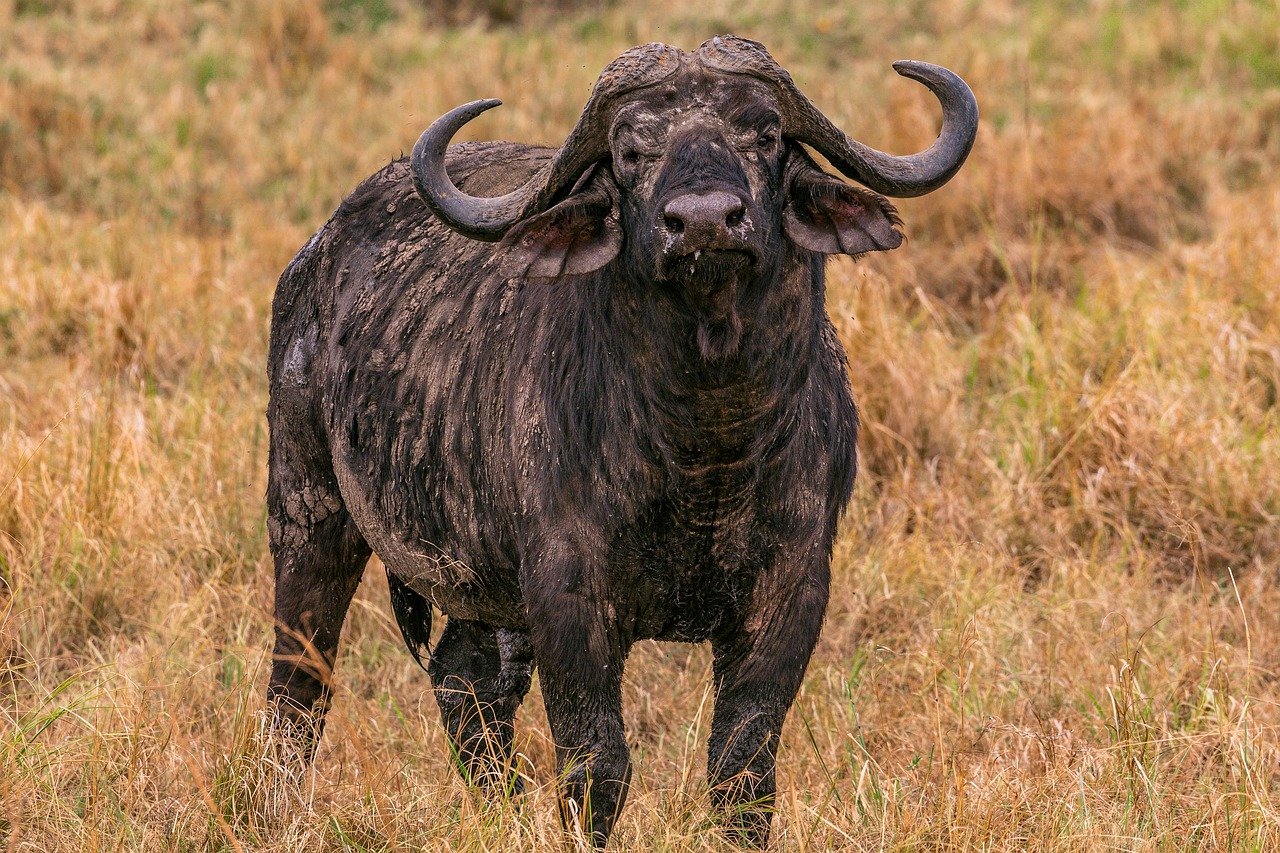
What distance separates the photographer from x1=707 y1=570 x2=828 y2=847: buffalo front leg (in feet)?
12.5

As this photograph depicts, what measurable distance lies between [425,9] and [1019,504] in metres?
8.97

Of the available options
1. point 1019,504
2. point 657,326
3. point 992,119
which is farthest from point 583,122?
point 992,119

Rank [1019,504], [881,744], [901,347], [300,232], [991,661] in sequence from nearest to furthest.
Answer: [881,744] < [991,661] < [1019,504] < [901,347] < [300,232]

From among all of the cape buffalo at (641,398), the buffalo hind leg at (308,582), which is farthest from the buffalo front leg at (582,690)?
the buffalo hind leg at (308,582)

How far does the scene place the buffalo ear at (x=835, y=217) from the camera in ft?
11.6

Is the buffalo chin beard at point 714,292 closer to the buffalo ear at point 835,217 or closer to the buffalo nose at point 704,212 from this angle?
the buffalo nose at point 704,212

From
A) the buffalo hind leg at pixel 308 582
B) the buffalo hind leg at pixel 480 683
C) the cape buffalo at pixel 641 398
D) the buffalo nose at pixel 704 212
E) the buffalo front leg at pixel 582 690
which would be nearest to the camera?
the buffalo nose at pixel 704 212

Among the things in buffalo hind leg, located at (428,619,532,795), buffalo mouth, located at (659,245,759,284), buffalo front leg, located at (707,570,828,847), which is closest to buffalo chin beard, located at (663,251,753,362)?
buffalo mouth, located at (659,245,759,284)

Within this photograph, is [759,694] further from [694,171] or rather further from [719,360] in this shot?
[694,171]

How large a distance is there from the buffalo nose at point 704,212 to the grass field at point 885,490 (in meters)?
1.26

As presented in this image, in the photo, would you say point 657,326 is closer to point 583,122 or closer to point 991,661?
point 583,122

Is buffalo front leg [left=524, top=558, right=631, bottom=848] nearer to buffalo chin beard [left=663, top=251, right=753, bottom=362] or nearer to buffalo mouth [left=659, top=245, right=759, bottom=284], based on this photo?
buffalo chin beard [left=663, top=251, right=753, bottom=362]

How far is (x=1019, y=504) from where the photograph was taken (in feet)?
19.7

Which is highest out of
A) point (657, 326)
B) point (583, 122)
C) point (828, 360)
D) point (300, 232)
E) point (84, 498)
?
point (583, 122)
